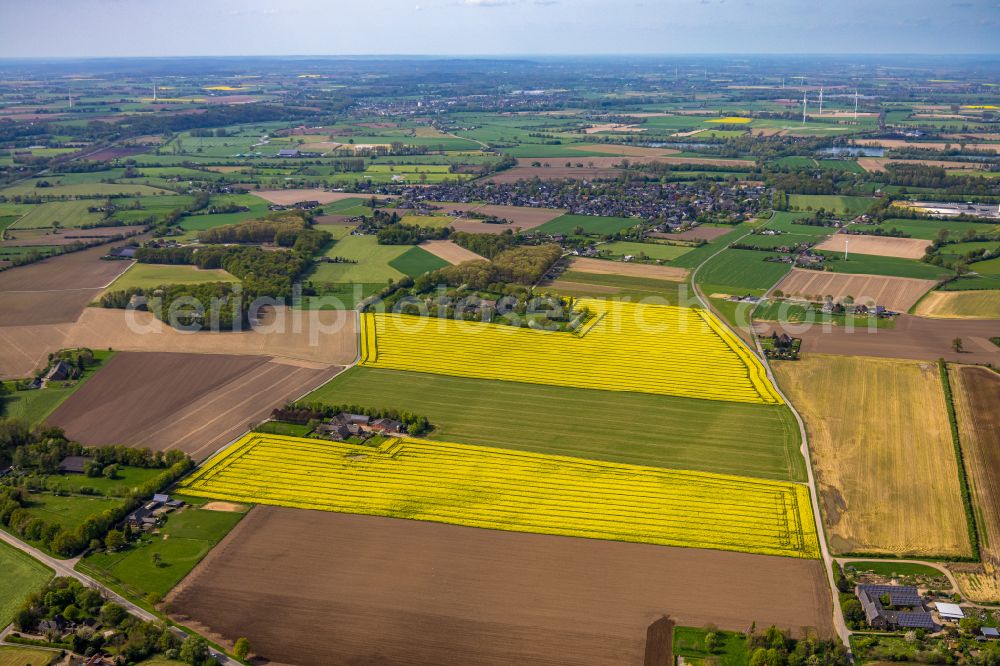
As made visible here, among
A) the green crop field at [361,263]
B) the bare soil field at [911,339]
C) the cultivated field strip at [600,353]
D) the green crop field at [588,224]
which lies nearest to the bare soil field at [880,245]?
the bare soil field at [911,339]

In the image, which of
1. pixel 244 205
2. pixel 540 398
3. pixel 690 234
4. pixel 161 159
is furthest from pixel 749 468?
pixel 161 159

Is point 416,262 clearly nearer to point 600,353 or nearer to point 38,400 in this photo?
point 600,353

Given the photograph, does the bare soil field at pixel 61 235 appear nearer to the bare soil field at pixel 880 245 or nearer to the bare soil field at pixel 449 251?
the bare soil field at pixel 449 251

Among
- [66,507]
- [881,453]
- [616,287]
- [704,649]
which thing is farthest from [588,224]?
[704,649]

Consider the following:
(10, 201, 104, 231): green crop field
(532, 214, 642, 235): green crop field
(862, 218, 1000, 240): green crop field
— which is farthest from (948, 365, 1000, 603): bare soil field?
(10, 201, 104, 231): green crop field

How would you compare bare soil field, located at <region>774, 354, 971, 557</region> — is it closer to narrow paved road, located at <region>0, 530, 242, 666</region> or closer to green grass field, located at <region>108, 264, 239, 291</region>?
narrow paved road, located at <region>0, 530, 242, 666</region>
